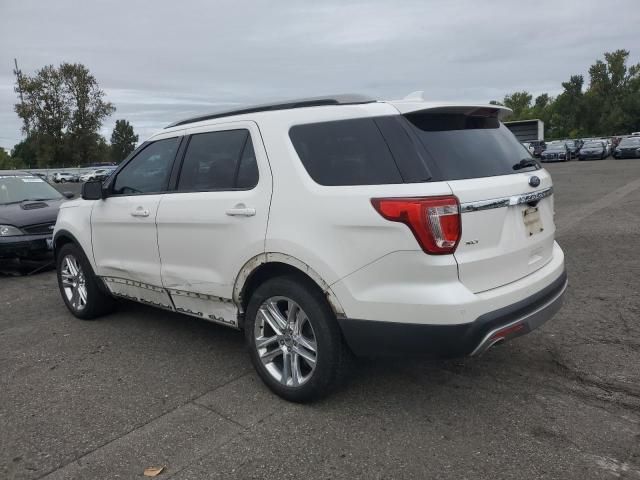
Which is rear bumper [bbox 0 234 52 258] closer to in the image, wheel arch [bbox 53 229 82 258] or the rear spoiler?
wheel arch [bbox 53 229 82 258]

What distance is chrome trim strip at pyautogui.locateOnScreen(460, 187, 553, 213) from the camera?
9.67 feet

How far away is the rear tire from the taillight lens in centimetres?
341

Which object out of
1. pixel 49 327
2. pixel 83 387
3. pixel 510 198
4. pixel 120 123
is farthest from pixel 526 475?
pixel 120 123

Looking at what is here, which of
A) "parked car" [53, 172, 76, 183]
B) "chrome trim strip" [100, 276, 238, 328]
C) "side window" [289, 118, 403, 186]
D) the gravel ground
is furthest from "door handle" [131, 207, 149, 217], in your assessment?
"parked car" [53, 172, 76, 183]

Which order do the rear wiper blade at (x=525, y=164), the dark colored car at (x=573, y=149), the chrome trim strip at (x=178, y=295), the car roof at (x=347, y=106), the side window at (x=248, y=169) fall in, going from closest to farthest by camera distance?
the car roof at (x=347, y=106) → the rear wiper blade at (x=525, y=164) → the side window at (x=248, y=169) → the chrome trim strip at (x=178, y=295) → the dark colored car at (x=573, y=149)

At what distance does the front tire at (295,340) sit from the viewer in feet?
10.7

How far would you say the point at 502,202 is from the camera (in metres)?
3.12

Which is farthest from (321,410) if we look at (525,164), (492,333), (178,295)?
(525,164)

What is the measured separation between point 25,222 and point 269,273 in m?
5.57

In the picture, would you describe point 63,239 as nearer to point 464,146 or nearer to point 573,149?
point 464,146

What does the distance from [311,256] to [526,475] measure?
156 cm

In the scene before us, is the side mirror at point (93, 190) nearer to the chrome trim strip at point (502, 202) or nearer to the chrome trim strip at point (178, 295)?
the chrome trim strip at point (178, 295)

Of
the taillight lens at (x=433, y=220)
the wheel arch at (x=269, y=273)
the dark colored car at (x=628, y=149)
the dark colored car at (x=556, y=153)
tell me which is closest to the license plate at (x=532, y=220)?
the taillight lens at (x=433, y=220)

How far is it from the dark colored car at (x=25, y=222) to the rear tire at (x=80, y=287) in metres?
2.24
